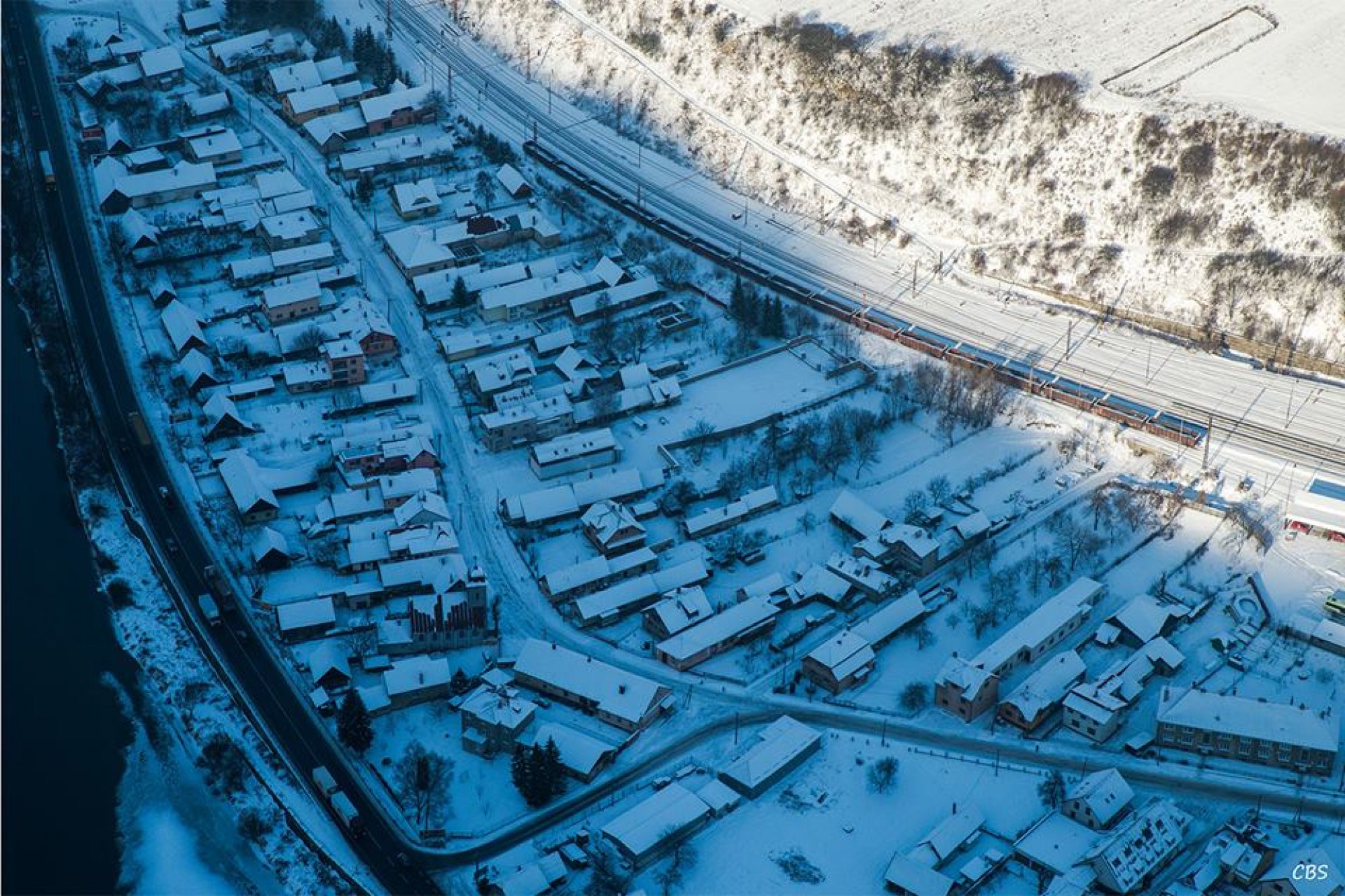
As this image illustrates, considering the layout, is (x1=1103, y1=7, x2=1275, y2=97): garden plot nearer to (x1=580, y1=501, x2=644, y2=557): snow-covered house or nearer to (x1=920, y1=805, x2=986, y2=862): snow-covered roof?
(x1=580, y1=501, x2=644, y2=557): snow-covered house

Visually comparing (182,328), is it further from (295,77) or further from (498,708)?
(498,708)

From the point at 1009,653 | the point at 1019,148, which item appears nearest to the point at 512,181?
the point at 1019,148

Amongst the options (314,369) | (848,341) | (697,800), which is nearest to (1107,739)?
(697,800)

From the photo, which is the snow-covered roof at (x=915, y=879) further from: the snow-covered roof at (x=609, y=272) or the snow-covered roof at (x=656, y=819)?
the snow-covered roof at (x=609, y=272)

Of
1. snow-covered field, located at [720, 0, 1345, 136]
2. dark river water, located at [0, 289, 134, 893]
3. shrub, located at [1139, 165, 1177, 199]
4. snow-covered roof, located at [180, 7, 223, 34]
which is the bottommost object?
dark river water, located at [0, 289, 134, 893]

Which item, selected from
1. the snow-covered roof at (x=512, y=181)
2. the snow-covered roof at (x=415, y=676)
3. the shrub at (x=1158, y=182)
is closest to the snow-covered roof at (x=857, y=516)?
the snow-covered roof at (x=415, y=676)

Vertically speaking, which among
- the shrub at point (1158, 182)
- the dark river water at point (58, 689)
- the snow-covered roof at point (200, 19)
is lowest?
the dark river water at point (58, 689)

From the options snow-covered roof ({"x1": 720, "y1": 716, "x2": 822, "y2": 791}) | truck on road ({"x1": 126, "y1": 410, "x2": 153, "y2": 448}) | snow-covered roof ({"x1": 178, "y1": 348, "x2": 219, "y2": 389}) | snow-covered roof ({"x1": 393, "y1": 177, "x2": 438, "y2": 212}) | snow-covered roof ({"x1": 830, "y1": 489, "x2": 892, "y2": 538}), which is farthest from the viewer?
snow-covered roof ({"x1": 393, "y1": 177, "x2": 438, "y2": 212})

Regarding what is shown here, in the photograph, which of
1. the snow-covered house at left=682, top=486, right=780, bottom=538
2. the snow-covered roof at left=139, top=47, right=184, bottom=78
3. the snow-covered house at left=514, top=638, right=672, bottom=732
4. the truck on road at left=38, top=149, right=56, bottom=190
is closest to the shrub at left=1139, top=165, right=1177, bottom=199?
the snow-covered house at left=682, top=486, right=780, bottom=538
